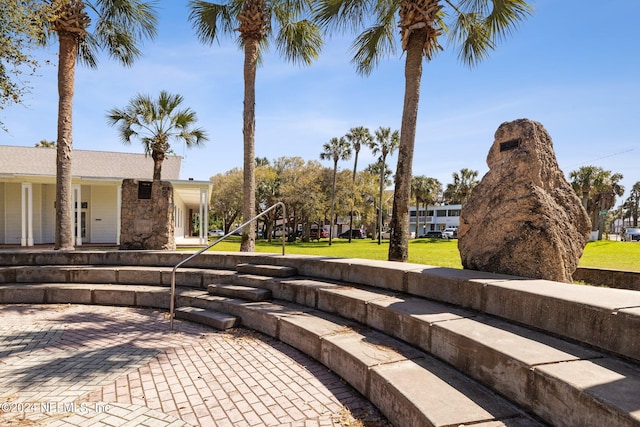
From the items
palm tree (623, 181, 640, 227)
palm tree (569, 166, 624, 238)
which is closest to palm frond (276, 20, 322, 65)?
palm tree (569, 166, 624, 238)

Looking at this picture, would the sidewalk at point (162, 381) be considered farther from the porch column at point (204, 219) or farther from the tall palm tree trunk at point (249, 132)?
the porch column at point (204, 219)

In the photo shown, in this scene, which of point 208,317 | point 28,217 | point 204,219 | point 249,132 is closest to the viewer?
point 208,317

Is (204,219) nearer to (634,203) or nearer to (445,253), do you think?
(445,253)

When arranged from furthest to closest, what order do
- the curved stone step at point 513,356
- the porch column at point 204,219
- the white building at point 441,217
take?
the white building at point 441,217 < the porch column at point 204,219 < the curved stone step at point 513,356

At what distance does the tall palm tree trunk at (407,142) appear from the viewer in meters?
7.59

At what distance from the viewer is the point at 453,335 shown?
118 inches

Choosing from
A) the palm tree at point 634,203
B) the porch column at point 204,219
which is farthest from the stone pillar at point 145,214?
the palm tree at point 634,203

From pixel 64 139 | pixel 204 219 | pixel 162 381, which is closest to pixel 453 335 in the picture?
pixel 162 381

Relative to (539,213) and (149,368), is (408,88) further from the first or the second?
(149,368)

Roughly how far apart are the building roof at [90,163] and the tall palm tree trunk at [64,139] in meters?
11.1

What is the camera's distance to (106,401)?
318cm

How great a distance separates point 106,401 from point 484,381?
3.14 meters

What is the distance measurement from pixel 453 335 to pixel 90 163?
2602 centimetres

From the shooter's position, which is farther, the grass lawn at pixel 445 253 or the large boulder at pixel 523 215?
the grass lawn at pixel 445 253
